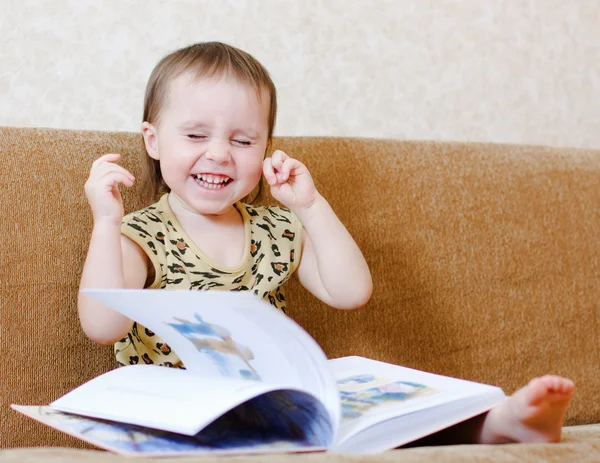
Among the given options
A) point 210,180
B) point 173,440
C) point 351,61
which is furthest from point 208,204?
point 351,61

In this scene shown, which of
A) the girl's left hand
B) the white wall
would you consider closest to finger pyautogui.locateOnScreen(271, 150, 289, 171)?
the girl's left hand

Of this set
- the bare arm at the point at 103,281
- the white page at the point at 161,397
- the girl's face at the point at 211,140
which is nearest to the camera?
the white page at the point at 161,397

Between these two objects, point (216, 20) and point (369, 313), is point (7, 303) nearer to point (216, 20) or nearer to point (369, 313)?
point (369, 313)

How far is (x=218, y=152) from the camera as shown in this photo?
3.81 ft

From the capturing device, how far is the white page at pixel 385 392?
0.83 meters

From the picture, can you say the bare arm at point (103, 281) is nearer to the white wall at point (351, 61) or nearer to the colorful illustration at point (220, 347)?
the colorful illustration at point (220, 347)

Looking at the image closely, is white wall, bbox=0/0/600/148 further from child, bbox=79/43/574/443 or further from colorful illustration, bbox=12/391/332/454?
colorful illustration, bbox=12/391/332/454

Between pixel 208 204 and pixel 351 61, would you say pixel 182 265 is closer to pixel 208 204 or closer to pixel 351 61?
pixel 208 204

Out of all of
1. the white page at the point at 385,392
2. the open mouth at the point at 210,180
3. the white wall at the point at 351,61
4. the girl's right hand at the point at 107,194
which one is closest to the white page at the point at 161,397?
the white page at the point at 385,392

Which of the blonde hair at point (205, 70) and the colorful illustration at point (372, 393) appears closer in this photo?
the colorful illustration at point (372, 393)

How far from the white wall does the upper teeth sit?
0.53m

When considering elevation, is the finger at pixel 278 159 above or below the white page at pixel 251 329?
above

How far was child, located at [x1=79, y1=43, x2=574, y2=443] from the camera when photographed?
116 cm

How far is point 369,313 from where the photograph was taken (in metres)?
1.39
